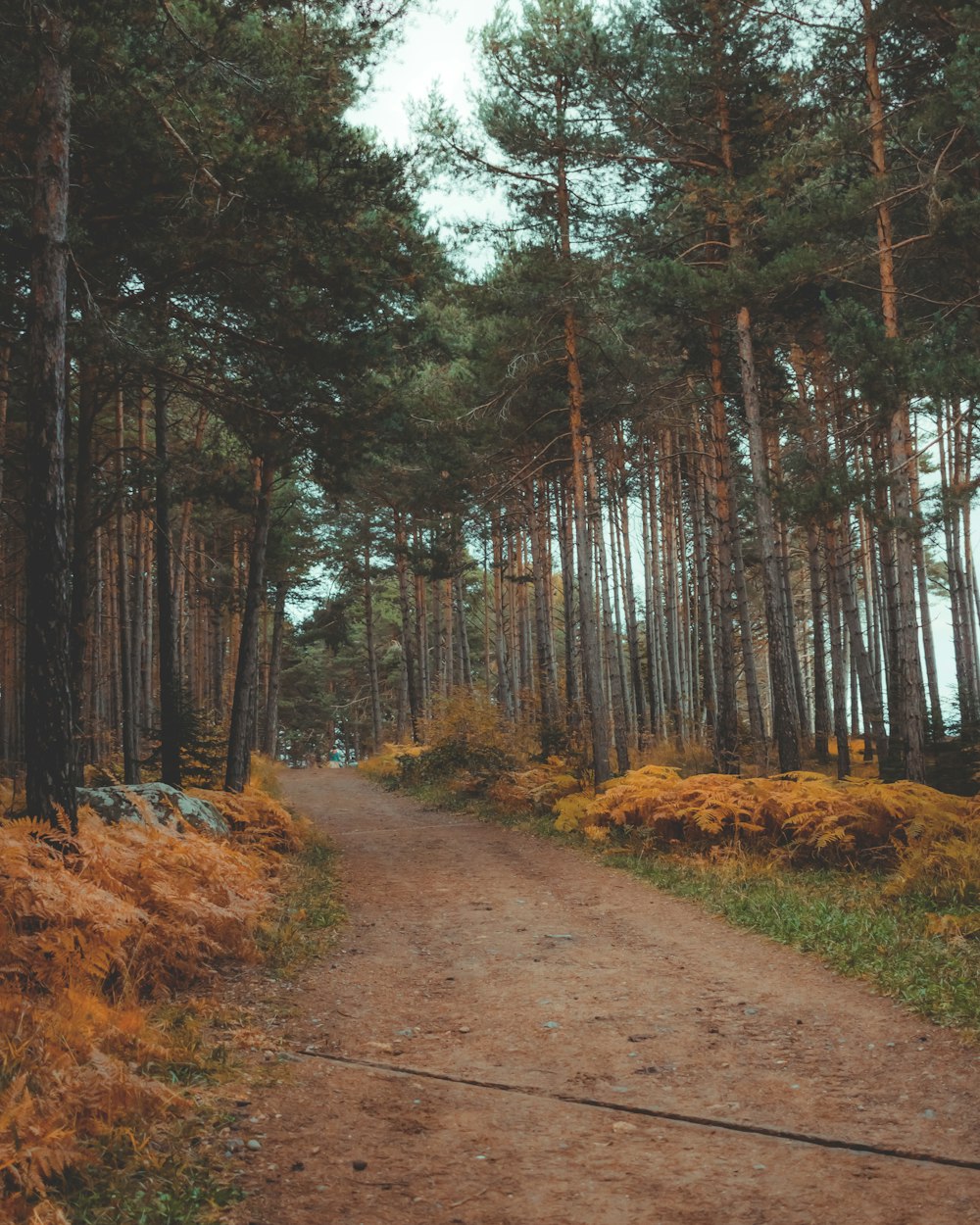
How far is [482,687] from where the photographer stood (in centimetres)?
2288

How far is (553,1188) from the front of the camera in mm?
3486

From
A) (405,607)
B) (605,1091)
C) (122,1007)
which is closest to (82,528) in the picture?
(122,1007)

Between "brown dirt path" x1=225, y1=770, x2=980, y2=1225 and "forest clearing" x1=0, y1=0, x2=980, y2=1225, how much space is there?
0.03 m

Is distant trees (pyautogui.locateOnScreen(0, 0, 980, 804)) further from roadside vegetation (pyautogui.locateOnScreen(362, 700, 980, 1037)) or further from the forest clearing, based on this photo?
roadside vegetation (pyautogui.locateOnScreen(362, 700, 980, 1037))

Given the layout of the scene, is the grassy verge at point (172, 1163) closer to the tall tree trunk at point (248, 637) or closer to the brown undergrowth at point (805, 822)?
the brown undergrowth at point (805, 822)

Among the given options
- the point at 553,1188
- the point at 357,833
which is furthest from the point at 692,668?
the point at 553,1188

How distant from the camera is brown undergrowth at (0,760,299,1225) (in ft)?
11.2

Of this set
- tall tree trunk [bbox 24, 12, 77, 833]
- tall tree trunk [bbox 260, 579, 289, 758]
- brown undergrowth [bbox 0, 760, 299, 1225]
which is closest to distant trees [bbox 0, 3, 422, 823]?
tall tree trunk [bbox 24, 12, 77, 833]

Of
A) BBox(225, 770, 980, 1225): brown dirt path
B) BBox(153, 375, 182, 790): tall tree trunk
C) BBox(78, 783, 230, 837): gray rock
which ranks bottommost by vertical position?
BBox(225, 770, 980, 1225): brown dirt path

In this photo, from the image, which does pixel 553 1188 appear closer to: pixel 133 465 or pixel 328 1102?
pixel 328 1102

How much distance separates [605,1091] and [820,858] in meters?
6.51

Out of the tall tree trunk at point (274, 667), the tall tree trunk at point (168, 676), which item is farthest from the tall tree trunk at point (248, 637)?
the tall tree trunk at point (274, 667)

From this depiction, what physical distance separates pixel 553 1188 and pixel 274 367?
31.6 feet

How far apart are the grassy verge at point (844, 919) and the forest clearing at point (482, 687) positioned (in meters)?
0.07
